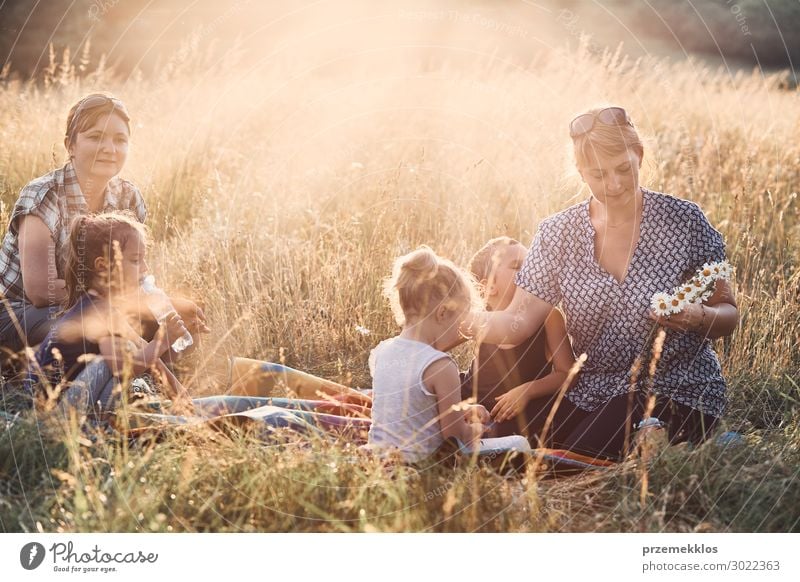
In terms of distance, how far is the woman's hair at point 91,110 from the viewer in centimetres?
380

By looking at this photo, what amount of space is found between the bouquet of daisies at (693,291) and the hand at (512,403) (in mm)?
626

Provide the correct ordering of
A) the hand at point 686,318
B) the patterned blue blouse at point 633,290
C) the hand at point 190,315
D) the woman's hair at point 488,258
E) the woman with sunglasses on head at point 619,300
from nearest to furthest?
the hand at point 686,318, the woman with sunglasses on head at point 619,300, the patterned blue blouse at point 633,290, the woman's hair at point 488,258, the hand at point 190,315

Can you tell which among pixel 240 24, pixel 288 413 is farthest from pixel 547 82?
pixel 288 413

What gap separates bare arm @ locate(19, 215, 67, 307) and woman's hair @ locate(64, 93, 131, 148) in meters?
0.44

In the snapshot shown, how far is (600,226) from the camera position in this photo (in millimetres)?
3506

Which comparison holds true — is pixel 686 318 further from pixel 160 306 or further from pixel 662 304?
pixel 160 306

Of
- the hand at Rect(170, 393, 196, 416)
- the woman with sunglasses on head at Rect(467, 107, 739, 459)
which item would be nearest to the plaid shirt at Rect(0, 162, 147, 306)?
the hand at Rect(170, 393, 196, 416)

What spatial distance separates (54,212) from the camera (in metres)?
3.90

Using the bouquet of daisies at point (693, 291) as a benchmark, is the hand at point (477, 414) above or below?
below

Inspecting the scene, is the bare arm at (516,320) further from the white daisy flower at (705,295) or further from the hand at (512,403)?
the white daisy flower at (705,295)

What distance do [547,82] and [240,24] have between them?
239 centimetres

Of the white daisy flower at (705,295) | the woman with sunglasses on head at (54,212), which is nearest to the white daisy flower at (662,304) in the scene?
the white daisy flower at (705,295)

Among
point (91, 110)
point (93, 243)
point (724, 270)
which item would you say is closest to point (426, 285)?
point (724, 270)

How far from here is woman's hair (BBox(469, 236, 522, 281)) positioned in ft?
12.3
